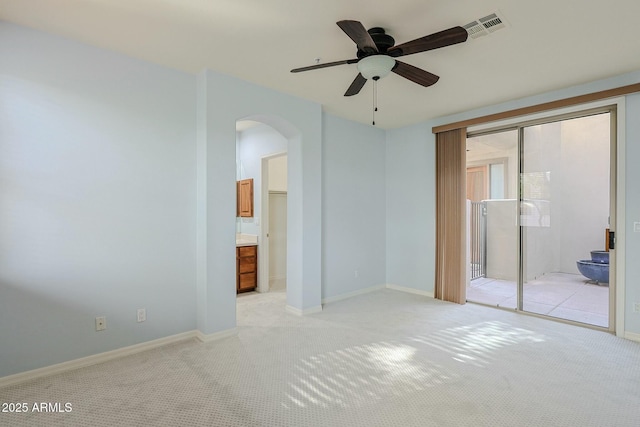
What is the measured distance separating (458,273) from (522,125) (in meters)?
2.07

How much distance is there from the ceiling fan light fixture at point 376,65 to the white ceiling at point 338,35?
26cm

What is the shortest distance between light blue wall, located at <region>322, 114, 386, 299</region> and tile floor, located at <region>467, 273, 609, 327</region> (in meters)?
1.74

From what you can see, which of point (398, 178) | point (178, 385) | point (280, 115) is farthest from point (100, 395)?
point (398, 178)

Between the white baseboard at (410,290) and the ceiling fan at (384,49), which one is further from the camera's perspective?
the white baseboard at (410,290)

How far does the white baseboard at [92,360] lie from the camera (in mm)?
2334

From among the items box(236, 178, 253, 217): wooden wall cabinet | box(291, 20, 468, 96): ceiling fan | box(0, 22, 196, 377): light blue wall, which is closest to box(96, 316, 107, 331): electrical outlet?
box(0, 22, 196, 377): light blue wall

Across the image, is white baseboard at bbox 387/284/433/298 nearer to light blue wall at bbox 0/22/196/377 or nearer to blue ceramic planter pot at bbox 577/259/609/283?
blue ceramic planter pot at bbox 577/259/609/283

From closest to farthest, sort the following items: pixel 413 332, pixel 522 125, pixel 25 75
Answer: pixel 25 75, pixel 413 332, pixel 522 125

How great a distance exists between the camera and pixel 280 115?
3.64m

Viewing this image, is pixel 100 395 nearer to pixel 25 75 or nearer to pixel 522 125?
pixel 25 75

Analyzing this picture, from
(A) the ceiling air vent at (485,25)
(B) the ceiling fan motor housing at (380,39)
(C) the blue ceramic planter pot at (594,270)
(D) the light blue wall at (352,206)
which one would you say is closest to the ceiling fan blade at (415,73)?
(B) the ceiling fan motor housing at (380,39)

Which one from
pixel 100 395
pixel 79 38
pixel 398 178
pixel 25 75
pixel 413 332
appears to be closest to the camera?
pixel 100 395

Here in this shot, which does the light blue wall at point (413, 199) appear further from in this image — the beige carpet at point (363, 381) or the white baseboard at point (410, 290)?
the beige carpet at point (363, 381)

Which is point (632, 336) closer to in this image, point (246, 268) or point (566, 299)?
point (566, 299)
